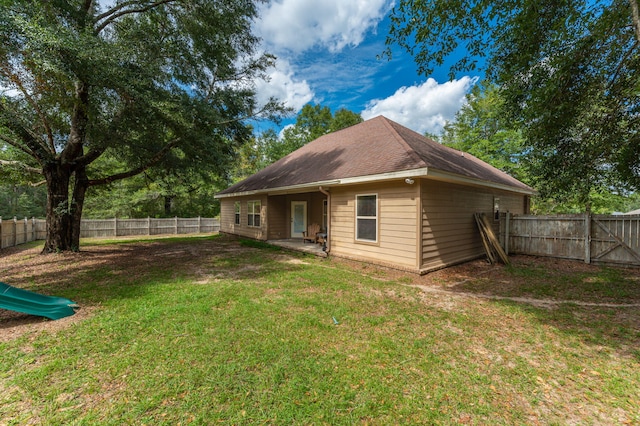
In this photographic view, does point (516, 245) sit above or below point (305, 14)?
below

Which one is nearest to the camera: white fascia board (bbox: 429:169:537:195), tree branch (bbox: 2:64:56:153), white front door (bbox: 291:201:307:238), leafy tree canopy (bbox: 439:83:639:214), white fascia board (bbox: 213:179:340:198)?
tree branch (bbox: 2:64:56:153)

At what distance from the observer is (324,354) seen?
9.90ft

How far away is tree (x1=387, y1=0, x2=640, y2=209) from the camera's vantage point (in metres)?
5.35

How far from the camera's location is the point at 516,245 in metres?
9.76

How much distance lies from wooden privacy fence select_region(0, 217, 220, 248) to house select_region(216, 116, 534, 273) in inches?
388

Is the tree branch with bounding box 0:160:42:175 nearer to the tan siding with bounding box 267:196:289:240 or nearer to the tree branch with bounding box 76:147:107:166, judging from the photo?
the tree branch with bounding box 76:147:107:166

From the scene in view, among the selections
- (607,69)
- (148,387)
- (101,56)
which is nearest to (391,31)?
(607,69)

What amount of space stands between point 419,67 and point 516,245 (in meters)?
7.58

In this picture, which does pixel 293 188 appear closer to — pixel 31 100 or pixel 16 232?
pixel 31 100

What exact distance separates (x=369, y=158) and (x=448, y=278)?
4.25 metres

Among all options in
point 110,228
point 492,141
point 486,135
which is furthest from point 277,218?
point 486,135

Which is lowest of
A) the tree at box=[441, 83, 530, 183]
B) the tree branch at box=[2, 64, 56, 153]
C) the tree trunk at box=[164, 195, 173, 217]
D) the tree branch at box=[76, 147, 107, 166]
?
the tree trunk at box=[164, 195, 173, 217]

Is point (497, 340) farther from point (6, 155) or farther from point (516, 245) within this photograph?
point (6, 155)

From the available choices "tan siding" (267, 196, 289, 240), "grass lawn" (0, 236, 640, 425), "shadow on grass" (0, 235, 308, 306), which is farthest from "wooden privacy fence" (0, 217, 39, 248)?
"tan siding" (267, 196, 289, 240)
